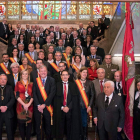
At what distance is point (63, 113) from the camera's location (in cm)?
446

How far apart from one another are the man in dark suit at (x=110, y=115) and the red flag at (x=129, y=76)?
19.2 inches

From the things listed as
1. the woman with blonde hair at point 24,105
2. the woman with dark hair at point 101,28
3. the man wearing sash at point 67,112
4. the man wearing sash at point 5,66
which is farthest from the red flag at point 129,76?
the woman with dark hair at point 101,28

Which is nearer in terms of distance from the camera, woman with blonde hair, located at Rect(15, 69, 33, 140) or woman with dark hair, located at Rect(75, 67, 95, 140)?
woman with blonde hair, located at Rect(15, 69, 33, 140)

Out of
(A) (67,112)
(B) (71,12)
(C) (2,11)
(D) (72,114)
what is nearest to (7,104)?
(A) (67,112)

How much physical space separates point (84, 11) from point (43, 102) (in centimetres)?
1043

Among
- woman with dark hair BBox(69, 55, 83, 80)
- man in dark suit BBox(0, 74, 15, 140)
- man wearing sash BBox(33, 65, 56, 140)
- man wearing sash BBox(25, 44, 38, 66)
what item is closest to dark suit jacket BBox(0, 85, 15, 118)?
man in dark suit BBox(0, 74, 15, 140)

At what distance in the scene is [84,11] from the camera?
1385 cm

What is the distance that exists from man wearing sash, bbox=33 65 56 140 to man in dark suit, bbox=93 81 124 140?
1.02 m

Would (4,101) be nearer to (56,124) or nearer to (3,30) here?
(56,124)

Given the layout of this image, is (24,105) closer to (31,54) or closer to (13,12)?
(31,54)

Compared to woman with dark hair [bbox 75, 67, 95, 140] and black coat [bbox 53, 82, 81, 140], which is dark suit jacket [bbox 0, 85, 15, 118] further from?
woman with dark hair [bbox 75, 67, 95, 140]

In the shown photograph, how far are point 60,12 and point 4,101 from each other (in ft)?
34.3

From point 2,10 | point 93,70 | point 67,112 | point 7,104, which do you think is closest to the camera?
point 7,104

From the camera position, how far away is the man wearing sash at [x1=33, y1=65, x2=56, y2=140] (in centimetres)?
442
